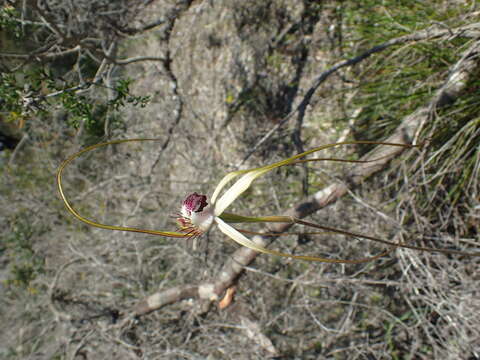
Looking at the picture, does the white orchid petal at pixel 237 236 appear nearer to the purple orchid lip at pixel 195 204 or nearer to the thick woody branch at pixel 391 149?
the purple orchid lip at pixel 195 204

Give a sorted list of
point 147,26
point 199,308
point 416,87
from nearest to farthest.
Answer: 1. point 416,87
2. point 199,308
3. point 147,26

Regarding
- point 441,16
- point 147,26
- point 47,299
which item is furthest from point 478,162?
point 47,299

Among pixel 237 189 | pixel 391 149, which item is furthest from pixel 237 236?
pixel 391 149

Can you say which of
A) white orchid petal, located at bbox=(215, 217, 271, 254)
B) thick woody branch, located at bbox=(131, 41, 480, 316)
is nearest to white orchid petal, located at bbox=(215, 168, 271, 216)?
white orchid petal, located at bbox=(215, 217, 271, 254)

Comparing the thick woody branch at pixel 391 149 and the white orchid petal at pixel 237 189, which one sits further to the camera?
the thick woody branch at pixel 391 149

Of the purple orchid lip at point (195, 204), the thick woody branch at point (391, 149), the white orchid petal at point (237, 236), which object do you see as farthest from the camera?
the thick woody branch at point (391, 149)

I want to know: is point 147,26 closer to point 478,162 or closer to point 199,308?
point 199,308

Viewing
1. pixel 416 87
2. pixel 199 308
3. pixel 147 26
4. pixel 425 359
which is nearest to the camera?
pixel 416 87

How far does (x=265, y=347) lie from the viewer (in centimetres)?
185

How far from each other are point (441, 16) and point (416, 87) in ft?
1.02

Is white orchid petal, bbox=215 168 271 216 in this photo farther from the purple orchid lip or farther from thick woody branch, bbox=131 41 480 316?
thick woody branch, bbox=131 41 480 316

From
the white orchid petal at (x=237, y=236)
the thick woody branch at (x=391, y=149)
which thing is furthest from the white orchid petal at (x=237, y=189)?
the thick woody branch at (x=391, y=149)

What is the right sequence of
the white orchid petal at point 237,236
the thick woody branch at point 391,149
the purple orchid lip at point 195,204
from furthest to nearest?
1. the thick woody branch at point 391,149
2. the purple orchid lip at point 195,204
3. the white orchid petal at point 237,236

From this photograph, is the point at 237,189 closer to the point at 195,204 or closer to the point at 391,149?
the point at 195,204
